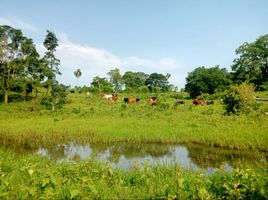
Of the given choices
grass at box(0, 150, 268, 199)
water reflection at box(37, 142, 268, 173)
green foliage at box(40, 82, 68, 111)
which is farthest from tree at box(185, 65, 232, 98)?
grass at box(0, 150, 268, 199)

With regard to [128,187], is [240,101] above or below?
above

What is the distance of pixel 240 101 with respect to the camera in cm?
2277

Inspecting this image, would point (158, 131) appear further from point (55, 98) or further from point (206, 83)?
point (206, 83)

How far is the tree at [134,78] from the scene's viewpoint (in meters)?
88.1

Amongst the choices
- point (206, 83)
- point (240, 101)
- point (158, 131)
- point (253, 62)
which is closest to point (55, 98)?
point (158, 131)

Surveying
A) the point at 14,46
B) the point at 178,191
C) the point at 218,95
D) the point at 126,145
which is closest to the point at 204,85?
the point at 218,95

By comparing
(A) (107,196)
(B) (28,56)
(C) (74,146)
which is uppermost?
(B) (28,56)

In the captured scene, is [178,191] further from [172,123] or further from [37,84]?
[37,84]

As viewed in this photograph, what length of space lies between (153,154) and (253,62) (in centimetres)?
4817

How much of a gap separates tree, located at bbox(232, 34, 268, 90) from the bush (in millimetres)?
31657

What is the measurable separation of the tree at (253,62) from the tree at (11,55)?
117 ft

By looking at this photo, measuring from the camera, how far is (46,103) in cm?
3338

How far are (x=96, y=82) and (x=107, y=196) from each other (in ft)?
217

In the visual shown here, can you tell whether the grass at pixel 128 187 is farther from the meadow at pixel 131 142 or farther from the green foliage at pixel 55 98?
the green foliage at pixel 55 98
